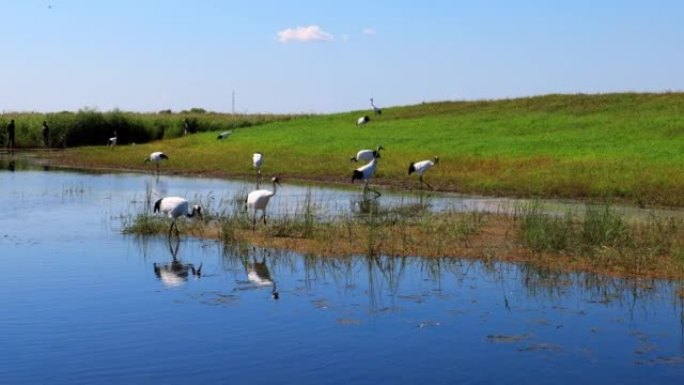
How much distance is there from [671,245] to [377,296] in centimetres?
671

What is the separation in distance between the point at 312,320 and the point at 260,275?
11.9 ft

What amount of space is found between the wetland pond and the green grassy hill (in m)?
13.9

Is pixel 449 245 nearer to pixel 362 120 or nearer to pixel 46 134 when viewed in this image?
pixel 362 120

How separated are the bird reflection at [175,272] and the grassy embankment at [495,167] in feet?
7.63

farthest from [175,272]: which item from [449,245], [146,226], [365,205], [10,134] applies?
[10,134]

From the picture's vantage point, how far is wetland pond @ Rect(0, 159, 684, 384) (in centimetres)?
1152

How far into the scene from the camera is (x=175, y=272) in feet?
58.0

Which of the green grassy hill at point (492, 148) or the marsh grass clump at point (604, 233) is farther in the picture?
the green grassy hill at point (492, 148)

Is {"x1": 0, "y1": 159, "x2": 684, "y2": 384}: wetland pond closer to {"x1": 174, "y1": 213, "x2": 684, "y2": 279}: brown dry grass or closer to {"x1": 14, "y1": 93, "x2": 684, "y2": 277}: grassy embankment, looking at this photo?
{"x1": 174, "y1": 213, "x2": 684, "y2": 279}: brown dry grass

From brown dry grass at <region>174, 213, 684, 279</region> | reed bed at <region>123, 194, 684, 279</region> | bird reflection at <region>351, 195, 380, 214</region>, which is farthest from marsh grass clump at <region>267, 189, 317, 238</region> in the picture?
bird reflection at <region>351, 195, 380, 214</region>

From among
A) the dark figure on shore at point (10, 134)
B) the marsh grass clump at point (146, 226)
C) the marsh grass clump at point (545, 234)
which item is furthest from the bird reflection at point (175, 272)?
the dark figure on shore at point (10, 134)

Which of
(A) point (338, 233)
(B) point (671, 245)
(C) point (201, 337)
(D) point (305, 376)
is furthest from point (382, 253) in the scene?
(D) point (305, 376)

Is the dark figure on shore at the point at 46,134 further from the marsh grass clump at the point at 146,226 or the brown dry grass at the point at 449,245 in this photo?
the brown dry grass at the point at 449,245

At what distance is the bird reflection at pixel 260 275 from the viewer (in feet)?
53.4
